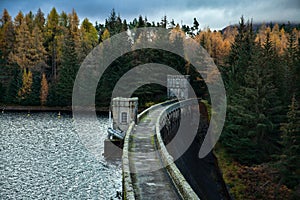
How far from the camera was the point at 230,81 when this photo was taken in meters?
39.3

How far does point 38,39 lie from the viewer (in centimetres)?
8619

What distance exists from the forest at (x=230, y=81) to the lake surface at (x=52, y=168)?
10577 millimetres

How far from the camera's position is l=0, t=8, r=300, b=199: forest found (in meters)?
25.4

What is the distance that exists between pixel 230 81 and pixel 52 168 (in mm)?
21787

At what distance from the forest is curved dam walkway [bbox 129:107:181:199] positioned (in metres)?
8.25

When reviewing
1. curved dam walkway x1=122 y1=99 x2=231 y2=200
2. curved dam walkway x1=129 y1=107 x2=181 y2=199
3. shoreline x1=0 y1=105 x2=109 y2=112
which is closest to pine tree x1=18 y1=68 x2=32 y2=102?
shoreline x1=0 y1=105 x2=109 y2=112

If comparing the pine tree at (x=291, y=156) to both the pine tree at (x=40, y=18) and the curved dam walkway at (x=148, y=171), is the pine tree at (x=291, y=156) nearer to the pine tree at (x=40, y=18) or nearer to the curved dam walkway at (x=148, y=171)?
the curved dam walkway at (x=148, y=171)

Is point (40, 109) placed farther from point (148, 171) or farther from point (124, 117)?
point (148, 171)

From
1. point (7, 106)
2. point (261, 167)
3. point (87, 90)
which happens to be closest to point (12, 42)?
point (7, 106)

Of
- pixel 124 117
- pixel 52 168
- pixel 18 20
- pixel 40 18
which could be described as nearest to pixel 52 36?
pixel 18 20

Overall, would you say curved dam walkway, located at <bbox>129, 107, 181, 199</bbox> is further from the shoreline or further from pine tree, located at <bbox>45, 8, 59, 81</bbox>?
pine tree, located at <bbox>45, 8, 59, 81</bbox>

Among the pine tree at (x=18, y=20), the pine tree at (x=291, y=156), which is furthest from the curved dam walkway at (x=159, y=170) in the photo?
the pine tree at (x=18, y=20)

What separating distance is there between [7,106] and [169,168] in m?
69.4

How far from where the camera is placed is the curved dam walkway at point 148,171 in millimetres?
14320
